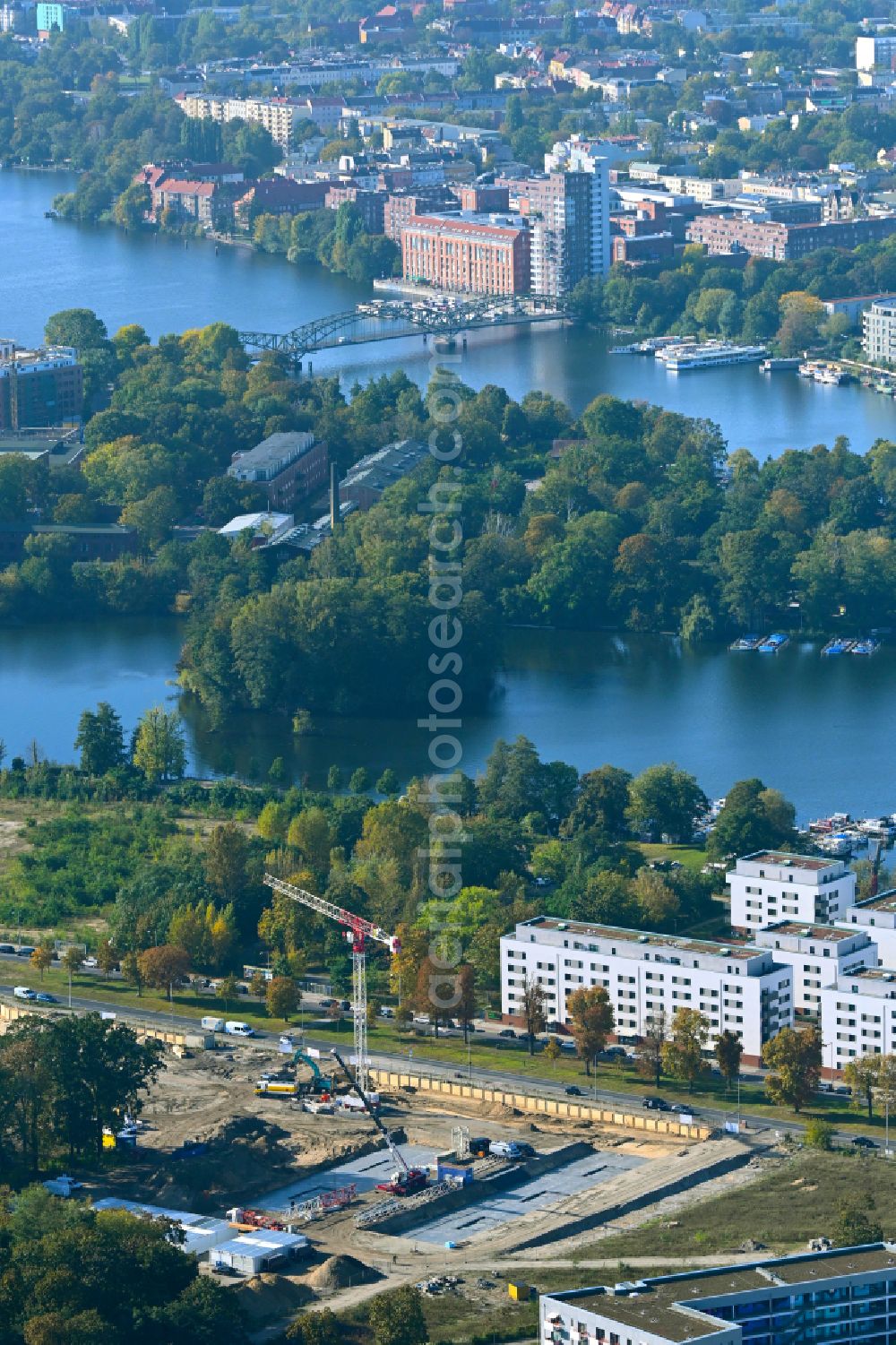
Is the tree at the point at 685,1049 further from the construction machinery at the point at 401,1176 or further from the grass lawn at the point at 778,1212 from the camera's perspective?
the construction machinery at the point at 401,1176

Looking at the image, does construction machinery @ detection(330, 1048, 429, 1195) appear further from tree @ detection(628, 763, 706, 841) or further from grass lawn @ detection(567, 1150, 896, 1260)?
tree @ detection(628, 763, 706, 841)

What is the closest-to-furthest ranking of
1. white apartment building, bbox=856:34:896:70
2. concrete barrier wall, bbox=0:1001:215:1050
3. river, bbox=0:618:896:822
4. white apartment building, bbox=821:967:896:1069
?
white apartment building, bbox=821:967:896:1069 < concrete barrier wall, bbox=0:1001:215:1050 < river, bbox=0:618:896:822 < white apartment building, bbox=856:34:896:70

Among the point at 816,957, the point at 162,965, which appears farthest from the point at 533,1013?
the point at 162,965

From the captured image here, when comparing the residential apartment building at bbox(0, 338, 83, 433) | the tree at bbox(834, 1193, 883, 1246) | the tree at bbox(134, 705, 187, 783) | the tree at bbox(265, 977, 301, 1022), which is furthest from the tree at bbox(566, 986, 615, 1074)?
the residential apartment building at bbox(0, 338, 83, 433)

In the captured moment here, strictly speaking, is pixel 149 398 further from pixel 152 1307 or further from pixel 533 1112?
pixel 152 1307

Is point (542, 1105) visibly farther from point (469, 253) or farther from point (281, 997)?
point (469, 253)

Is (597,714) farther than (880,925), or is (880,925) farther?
(597,714)

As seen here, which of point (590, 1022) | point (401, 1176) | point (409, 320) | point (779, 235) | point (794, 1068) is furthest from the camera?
point (779, 235)
